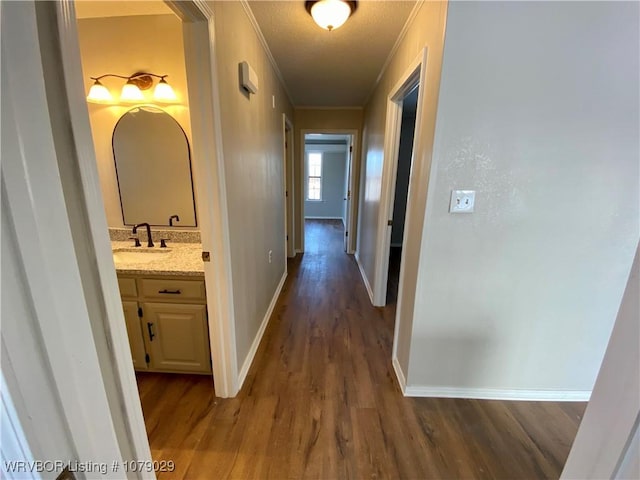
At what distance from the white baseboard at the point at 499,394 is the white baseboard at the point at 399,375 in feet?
0.12

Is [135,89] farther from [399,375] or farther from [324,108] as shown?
[324,108]

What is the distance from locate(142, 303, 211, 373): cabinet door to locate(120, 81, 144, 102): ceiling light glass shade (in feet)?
4.67

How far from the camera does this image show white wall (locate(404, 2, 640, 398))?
1267 mm

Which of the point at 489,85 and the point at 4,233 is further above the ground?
the point at 489,85

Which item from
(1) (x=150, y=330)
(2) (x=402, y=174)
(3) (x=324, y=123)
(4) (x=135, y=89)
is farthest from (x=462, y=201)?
(2) (x=402, y=174)

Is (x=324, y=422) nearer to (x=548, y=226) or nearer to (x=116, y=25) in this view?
(x=548, y=226)

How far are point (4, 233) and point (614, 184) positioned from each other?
2.22 meters

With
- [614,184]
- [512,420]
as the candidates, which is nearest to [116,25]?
[614,184]

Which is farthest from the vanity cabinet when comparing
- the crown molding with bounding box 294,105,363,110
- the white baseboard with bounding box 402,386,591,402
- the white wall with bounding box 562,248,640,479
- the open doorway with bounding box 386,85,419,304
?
the crown molding with bounding box 294,105,363,110

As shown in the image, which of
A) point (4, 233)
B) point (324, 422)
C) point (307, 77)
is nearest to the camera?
point (4, 233)

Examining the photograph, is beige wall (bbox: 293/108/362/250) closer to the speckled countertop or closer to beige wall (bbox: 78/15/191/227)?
beige wall (bbox: 78/15/191/227)

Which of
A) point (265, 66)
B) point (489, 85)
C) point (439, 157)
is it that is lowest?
point (439, 157)

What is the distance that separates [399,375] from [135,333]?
1.76m

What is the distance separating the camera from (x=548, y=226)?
147 cm
